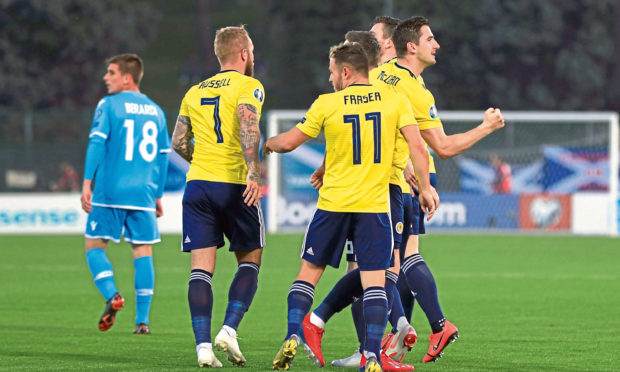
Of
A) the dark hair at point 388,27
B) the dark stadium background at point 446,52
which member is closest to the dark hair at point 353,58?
the dark hair at point 388,27

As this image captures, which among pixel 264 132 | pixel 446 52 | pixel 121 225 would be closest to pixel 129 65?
pixel 121 225

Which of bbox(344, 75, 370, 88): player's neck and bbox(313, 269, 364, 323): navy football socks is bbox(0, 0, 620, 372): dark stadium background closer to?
bbox(313, 269, 364, 323): navy football socks

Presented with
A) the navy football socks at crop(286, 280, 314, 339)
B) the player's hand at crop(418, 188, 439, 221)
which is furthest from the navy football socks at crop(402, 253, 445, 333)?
the navy football socks at crop(286, 280, 314, 339)

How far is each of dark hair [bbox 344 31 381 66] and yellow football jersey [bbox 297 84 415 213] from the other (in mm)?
601

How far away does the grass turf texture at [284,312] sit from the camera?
771cm

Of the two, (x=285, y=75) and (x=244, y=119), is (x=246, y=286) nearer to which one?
(x=244, y=119)

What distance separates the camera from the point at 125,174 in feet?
31.0

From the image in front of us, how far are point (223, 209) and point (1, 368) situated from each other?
1.71 metres

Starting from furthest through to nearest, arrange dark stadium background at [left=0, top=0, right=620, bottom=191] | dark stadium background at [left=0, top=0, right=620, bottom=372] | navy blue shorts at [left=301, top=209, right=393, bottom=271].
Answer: dark stadium background at [left=0, top=0, right=620, bottom=191]
dark stadium background at [left=0, top=0, right=620, bottom=372]
navy blue shorts at [left=301, top=209, right=393, bottom=271]

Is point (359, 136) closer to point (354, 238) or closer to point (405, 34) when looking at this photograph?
point (354, 238)

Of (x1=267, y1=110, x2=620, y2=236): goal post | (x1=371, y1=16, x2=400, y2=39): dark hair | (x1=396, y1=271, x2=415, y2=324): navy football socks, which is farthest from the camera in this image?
(x1=267, y1=110, x2=620, y2=236): goal post

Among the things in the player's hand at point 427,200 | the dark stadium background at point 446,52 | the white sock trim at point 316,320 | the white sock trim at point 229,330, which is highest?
the dark stadium background at point 446,52

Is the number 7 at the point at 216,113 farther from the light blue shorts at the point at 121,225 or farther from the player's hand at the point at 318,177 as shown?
the light blue shorts at the point at 121,225

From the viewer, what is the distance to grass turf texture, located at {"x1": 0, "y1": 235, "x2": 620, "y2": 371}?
771 centimetres
